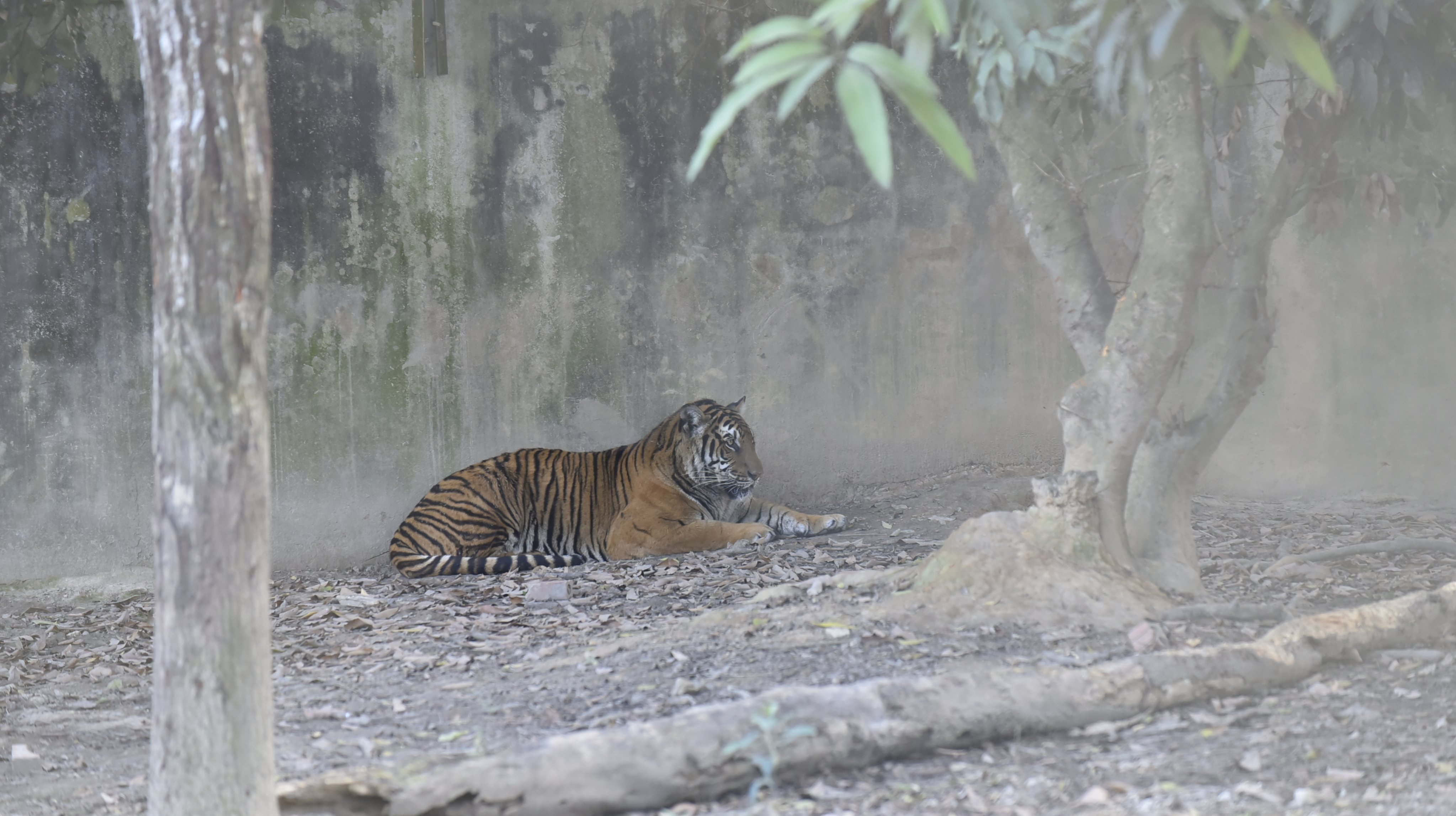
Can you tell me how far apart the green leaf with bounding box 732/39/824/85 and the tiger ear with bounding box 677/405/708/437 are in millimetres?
4917

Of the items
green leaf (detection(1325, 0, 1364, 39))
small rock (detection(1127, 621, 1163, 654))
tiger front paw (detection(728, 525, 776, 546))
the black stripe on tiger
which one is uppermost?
green leaf (detection(1325, 0, 1364, 39))

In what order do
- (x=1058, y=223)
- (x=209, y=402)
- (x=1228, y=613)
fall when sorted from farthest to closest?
(x=1058, y=223) → (x=1228, y=613) → (x=209, y=402)

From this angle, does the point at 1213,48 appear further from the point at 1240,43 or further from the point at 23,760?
the point at 23,760

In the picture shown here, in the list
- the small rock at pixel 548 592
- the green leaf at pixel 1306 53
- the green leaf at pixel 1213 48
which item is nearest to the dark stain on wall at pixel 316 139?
the small rock at pixel 548 592

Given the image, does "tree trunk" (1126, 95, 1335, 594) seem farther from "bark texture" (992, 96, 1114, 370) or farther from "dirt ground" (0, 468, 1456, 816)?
"bark texture" (992, 96, 1114, 370)

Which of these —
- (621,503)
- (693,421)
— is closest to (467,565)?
(621,503)

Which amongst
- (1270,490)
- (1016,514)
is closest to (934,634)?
(1016,514)

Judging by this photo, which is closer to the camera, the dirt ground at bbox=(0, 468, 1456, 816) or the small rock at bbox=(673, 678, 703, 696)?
the dirt ground at bbox=(0, 468, 1456, 816)

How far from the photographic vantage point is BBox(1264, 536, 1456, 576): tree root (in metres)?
4.68

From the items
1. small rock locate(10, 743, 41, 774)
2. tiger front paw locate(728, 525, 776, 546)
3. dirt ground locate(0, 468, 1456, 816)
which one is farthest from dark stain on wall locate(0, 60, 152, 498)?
tiger front paw locate(728, 525, 776, 546)

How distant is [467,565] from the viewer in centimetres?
575

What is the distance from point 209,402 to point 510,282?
4215 mm

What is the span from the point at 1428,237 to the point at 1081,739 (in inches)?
198

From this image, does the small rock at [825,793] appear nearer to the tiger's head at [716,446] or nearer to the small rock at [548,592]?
the small rock at [548,592]
